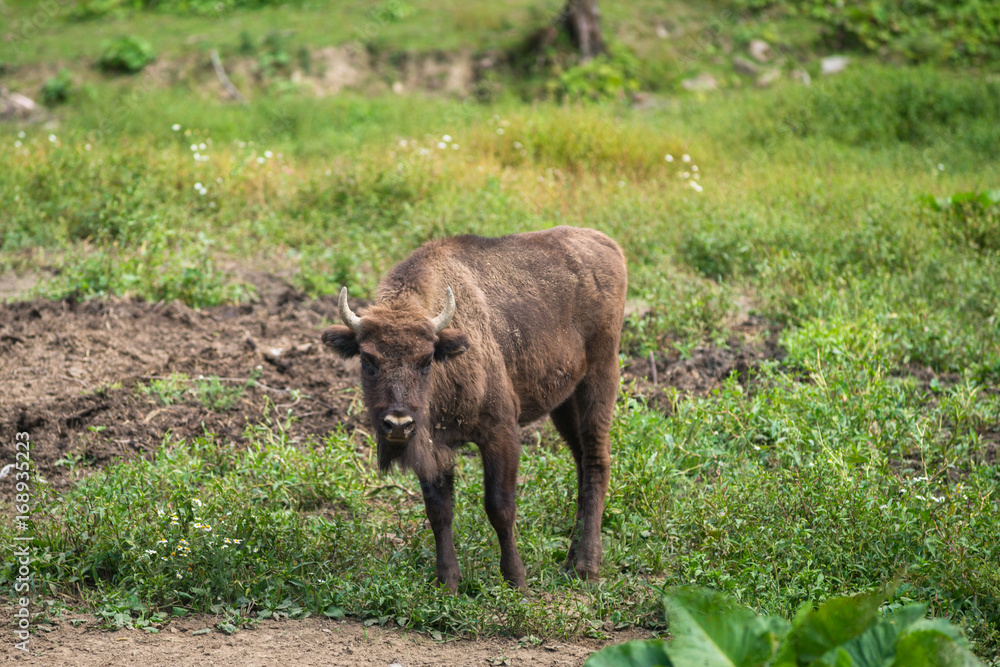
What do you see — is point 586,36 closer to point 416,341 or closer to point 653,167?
point 653,167

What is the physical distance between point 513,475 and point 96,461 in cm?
316

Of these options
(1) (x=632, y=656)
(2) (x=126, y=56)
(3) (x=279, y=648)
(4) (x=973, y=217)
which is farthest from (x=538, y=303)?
(2) (x=126, y=56)

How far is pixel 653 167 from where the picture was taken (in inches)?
481

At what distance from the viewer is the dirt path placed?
439 centimetres

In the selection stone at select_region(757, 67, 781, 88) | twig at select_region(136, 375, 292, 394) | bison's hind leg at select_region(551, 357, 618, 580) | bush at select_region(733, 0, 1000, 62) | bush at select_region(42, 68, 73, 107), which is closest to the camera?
bison's hind leg at select_region(551, 357, 618, 580)

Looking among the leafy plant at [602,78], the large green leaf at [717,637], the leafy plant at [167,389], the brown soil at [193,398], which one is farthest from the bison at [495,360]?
the leafy plant at [602,78]

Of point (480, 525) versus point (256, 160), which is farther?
point (256, 160)

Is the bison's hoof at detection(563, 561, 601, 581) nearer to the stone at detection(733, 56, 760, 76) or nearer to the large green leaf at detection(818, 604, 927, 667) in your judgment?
the large green leaf at detection(818, 604, 927, 667)

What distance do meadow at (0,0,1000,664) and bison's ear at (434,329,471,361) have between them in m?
1.34

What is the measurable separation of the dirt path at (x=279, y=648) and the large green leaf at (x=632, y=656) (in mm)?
1823

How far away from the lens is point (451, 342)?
187 inches

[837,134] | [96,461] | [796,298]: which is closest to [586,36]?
[837,134]

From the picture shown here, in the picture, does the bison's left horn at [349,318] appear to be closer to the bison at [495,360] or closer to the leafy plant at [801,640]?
the bison at [495,360]

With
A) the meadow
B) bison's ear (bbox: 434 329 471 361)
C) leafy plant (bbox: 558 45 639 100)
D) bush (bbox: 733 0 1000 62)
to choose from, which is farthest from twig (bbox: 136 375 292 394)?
bush (bbox: 733 0 1000 62)
